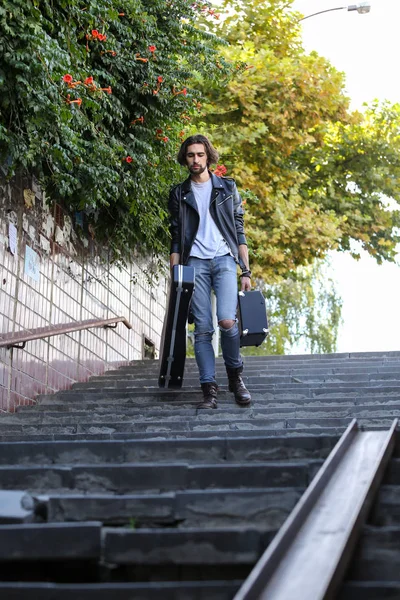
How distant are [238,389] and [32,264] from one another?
2.74m

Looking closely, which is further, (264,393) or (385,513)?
(264,393)

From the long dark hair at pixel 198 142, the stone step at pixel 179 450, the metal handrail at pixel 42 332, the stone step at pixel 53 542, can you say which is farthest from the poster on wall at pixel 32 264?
the stone step at pixel 53 542

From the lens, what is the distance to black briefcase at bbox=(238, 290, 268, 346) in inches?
285

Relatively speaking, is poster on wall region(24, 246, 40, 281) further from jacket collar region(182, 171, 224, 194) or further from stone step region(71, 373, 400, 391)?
jacket collar region(182, 171, 224, 194)

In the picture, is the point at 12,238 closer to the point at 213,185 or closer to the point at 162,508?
the point at 213,185

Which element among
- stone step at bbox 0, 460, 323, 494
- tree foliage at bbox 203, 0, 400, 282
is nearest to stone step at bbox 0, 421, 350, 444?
stone step at bbox 0, 460, 323, 494

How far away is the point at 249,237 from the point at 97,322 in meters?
6.57

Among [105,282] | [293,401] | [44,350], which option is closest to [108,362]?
[105,282]

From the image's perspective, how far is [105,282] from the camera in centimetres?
1134

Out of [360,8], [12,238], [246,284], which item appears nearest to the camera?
[246,284]

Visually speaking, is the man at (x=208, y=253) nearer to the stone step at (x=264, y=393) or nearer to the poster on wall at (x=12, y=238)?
the stone step at (x=264, y=393)

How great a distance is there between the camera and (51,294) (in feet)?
31.1

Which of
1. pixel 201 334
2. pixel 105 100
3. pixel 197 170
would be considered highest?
pixel 105 100

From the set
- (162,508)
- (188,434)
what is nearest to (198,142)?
(188,434)
